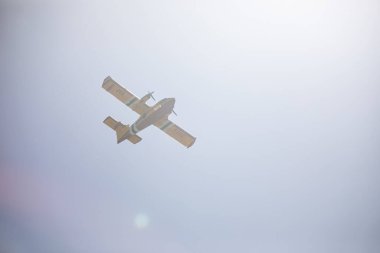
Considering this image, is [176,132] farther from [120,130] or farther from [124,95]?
[124,95]

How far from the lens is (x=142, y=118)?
11.8 metres

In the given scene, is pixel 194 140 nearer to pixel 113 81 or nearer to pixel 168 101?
pixel 168 101

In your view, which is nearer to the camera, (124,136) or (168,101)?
(168,101)

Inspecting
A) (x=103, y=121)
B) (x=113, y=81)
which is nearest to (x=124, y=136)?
(x=103, y=121)

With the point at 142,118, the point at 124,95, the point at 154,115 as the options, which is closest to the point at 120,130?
the point at 142,118

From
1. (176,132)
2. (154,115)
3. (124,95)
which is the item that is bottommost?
(154,115)

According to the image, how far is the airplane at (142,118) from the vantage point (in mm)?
11250

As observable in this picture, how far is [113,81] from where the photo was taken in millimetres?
11625

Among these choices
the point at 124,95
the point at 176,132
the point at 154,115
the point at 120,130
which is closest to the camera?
the point at 154,115

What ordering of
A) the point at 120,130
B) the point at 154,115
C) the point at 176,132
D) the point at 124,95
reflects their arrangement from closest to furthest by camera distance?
the point at 154,115, the point at 124,95, the point at 176,132, the point at 120,130

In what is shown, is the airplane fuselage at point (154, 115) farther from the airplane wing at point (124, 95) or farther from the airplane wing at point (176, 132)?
the airplane wing at point (176, 132)

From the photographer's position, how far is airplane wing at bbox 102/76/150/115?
11.6 meters

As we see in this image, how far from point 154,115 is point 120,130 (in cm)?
164

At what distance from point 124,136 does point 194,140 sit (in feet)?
6.94
